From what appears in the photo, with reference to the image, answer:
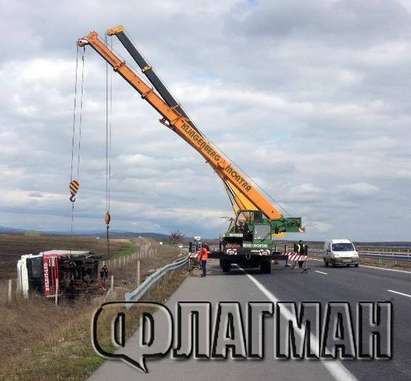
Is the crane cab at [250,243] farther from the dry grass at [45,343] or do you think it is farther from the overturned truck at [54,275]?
the dry grass at [45,343]

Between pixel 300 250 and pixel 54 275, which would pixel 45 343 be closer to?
pixel 54 275

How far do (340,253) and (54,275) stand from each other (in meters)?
19.6

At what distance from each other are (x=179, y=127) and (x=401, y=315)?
65.7ft

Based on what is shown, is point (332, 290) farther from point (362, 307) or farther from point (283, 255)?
point (283, 255)

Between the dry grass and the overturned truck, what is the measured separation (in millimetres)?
2590

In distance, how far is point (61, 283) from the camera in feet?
85.6

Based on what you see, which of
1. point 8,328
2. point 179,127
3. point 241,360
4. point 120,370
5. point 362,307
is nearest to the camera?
point 120,370

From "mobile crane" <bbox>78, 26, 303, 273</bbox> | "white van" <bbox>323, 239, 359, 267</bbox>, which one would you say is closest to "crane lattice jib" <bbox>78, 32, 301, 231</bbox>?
"mobile crane" <bbox>78, 26, 303, 273</bbox>

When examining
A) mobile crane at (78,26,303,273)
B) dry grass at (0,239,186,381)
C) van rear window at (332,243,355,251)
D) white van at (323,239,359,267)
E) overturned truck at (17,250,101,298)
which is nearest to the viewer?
dry grass at (0,239,186,381)

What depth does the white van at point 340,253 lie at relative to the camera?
39031 mm

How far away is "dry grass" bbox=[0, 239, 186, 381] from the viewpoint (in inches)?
328

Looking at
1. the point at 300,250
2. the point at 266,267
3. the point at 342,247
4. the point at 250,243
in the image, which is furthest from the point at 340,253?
the point at 250,243

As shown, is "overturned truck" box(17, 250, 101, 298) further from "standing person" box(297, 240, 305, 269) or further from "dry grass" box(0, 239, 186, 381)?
"standing person" box(297, 240, 305, 269)

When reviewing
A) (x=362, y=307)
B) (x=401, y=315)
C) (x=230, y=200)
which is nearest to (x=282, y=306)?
(x=362, y=307)
